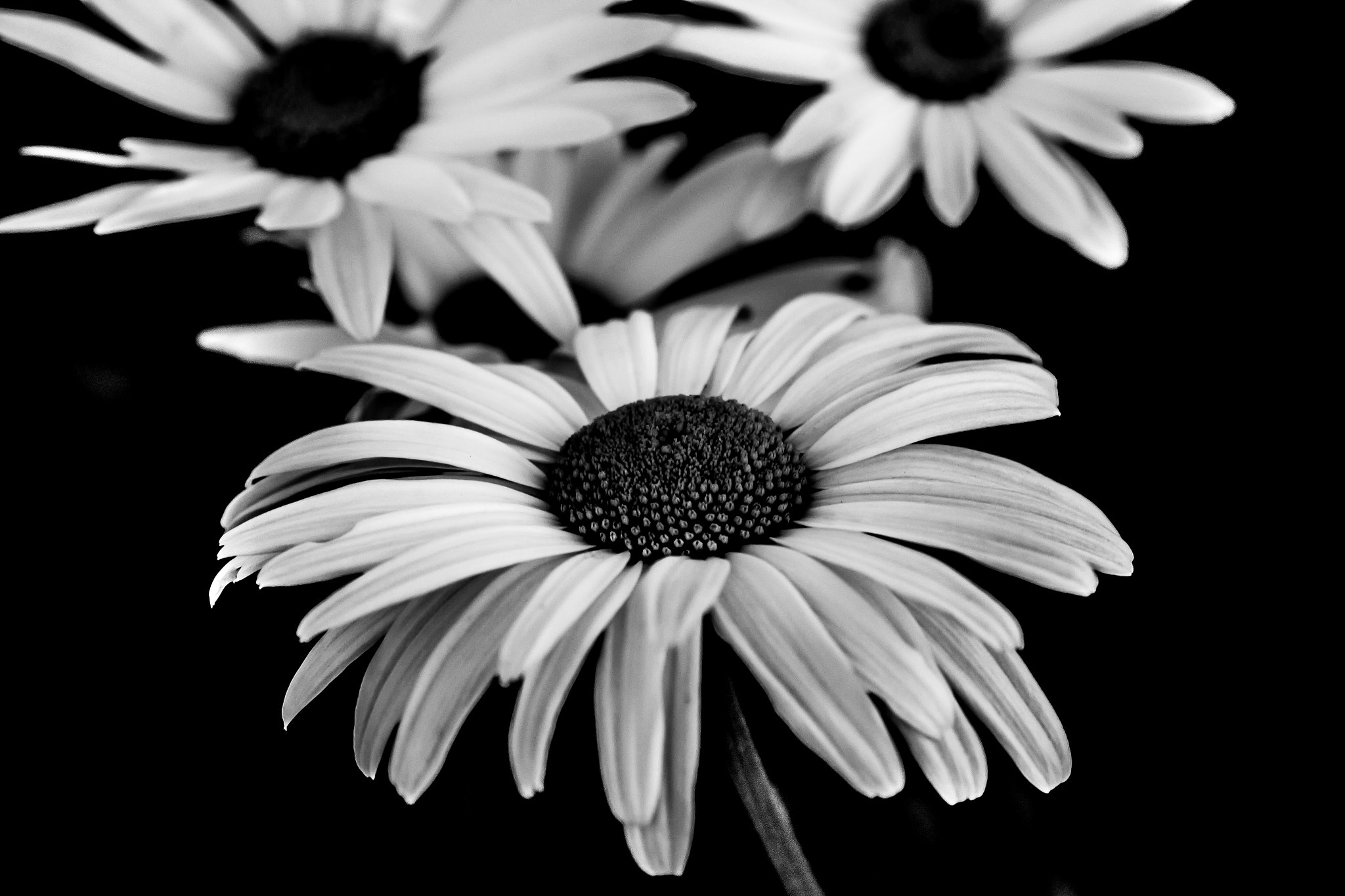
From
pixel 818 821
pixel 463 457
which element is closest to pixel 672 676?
pixel 463 457

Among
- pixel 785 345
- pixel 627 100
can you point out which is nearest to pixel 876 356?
pixel 785 345

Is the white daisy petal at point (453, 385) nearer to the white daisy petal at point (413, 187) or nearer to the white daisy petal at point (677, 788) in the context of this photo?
the white daisy petal at point (413, 187)

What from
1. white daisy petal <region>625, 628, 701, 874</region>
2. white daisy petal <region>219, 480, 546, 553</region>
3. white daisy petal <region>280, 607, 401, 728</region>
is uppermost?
white daisy petal <region>219, 480, 546, 553</region>

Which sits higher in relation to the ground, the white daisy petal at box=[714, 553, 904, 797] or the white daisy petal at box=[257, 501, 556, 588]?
the white daisy petal at box=[257, 501, 556, 588]

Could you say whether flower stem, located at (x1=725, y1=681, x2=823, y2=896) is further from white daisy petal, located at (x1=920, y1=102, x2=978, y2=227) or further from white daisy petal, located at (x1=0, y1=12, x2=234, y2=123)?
white daisy petal, located at (x1=0, y1=12, x2=234, y2=123)

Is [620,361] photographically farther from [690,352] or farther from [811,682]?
[811,682]

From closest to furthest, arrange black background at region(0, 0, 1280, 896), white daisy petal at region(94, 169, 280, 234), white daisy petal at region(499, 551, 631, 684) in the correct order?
white daisy petal at region(499, 551, 631, 684)
white daisy petal at region(94, 169, 280, 234)
black background at region(0, 0, 1280, 896)

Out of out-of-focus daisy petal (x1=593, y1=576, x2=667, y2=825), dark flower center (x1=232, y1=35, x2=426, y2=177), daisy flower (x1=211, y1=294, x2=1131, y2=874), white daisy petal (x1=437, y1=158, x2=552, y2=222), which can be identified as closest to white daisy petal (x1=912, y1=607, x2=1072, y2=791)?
daisy flower (x1=211, y1=294, x2=1131, y2=874)
